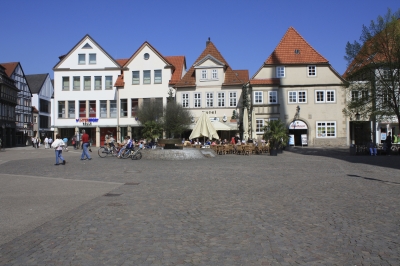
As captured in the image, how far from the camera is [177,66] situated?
55.8m

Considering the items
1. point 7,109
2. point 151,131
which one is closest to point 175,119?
point 151,131

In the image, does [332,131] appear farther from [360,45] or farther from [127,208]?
[127,208]

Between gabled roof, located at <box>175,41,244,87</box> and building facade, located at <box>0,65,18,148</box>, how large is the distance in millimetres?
29883

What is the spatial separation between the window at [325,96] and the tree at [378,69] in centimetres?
1008

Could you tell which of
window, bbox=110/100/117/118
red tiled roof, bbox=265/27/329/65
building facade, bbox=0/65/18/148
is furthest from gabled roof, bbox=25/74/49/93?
red tiled roof, bbox=265/27/329/65

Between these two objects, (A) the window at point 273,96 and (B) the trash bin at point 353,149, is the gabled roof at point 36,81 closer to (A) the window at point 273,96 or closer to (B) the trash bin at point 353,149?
(A) the window at point 273,96

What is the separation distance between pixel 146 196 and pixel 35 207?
268cm

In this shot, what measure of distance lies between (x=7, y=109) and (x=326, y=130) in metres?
48.2

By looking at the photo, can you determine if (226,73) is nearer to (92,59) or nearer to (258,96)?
(258,96)

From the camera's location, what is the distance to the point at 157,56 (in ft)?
174

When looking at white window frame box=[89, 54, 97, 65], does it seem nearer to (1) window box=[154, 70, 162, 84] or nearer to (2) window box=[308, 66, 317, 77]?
(1) window box=[154, 70, 162, 84]

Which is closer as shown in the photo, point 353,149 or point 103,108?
point 353,149

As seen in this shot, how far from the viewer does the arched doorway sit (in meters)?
45.7

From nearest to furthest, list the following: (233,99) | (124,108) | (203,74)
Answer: (233,99) → (203,74) → (124,108)
